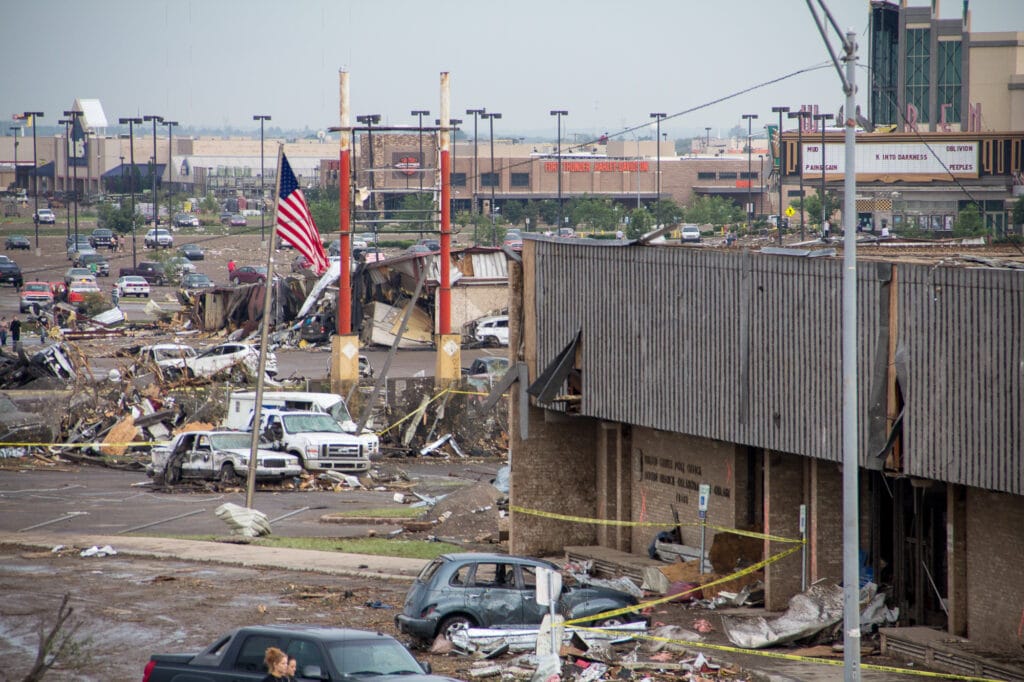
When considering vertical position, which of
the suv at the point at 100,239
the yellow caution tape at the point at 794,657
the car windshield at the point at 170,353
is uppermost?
the suv at the point at 100,239

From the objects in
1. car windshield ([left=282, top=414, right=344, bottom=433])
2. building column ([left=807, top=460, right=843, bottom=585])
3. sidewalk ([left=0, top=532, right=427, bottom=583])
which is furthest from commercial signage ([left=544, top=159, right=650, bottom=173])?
building column ([left=807, top=460, right=843, bottom=585])

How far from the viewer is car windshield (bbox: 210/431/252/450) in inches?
1316

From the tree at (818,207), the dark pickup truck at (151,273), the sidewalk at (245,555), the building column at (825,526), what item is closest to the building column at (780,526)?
the building column at (825,526)

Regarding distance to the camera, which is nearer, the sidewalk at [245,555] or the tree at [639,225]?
the sidewalk at [245,555]

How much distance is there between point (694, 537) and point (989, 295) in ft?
27.8

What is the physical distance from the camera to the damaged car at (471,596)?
17.1 metres

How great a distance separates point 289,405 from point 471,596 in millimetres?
20999

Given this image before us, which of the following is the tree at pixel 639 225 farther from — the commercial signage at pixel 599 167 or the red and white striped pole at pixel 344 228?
the red and white striped pole at pixel 344 228

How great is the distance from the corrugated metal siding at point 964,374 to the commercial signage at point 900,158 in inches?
3394

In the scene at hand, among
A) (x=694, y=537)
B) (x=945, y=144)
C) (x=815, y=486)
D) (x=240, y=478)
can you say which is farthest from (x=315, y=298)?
(x=945, y=144)

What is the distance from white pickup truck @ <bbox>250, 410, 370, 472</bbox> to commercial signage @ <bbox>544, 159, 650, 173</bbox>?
11189cm

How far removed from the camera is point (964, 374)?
613 inches

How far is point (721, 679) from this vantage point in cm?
1589

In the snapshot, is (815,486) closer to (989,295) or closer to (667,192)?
(989,295)
